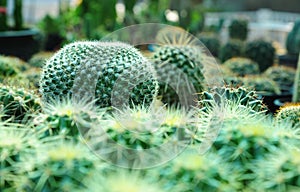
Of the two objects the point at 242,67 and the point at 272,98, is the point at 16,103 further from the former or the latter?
the point at 242,67

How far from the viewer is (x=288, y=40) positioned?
22.6 ft

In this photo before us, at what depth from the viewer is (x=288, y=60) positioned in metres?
6.66

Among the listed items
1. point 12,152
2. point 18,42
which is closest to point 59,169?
point 12,152

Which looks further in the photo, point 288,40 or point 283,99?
point 288,40

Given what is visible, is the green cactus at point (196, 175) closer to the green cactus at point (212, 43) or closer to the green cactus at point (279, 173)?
the green cactus at point (279, 173)

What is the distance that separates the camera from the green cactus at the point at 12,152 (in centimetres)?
185

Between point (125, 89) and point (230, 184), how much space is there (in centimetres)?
115

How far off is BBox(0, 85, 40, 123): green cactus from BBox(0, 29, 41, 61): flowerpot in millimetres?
4001

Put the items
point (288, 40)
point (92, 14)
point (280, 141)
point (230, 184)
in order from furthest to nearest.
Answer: point (92, 14)
point (288, 40)
point (280, 141)
point (230, 184)

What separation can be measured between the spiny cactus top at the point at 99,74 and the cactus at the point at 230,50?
364 cm

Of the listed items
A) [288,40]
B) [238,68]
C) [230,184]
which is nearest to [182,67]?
[238,68]

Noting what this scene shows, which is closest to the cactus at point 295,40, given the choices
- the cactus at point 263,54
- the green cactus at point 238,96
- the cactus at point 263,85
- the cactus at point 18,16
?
the cactus at point 263,54

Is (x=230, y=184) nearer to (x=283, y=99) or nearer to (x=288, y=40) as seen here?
(x=283, y=99)

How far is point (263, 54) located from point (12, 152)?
489 cm
